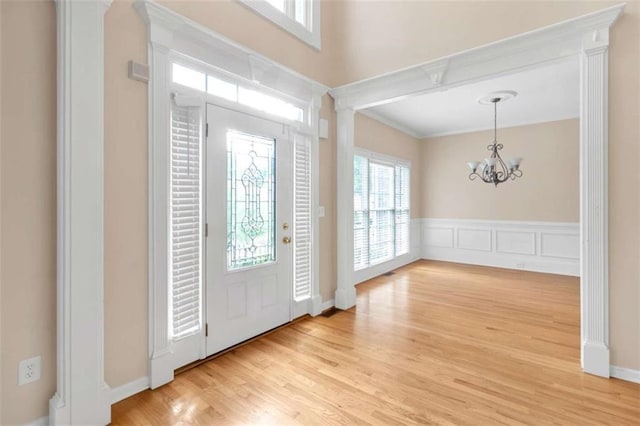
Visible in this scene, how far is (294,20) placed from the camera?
10.8ft

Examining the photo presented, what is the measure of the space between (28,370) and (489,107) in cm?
603

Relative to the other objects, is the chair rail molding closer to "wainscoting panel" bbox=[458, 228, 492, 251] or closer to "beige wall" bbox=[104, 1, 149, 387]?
"beige wall" bbox=[104, 1, 149, 387]

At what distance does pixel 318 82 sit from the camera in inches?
140

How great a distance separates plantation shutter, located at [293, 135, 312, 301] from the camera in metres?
3.37

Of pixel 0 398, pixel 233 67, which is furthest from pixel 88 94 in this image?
pixel 0 398

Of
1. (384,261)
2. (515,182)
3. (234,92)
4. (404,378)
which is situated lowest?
(404,378)

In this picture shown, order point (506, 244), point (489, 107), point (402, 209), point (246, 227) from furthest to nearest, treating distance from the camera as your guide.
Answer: point (402, 209), point (506, 244), point (489, 107), point (246, 227)

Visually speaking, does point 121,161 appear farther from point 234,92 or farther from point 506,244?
point 506,244

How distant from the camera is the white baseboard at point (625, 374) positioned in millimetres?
2223

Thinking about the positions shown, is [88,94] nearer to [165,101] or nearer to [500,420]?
[165,101]

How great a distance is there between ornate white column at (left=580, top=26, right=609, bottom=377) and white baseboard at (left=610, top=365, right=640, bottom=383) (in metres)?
0.07

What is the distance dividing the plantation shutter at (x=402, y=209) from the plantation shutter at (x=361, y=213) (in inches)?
46.3

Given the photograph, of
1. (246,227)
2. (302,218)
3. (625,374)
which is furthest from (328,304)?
(625,374)

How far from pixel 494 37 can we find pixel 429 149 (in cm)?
432
